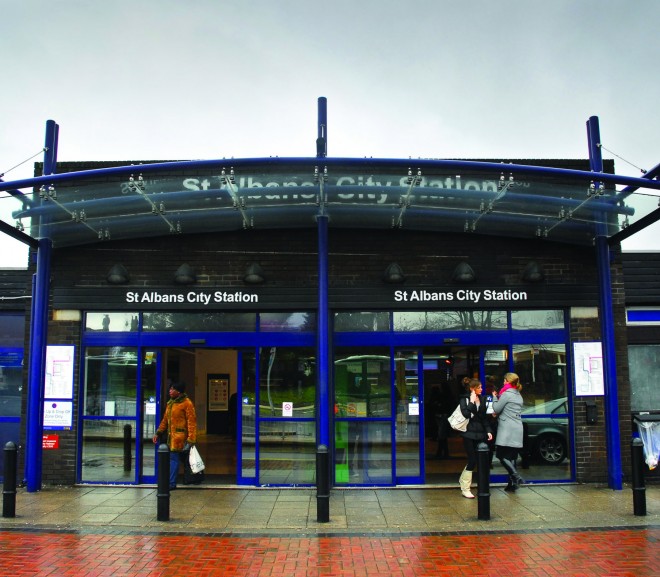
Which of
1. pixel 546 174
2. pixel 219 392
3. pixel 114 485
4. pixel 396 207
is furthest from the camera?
pixel 219 392

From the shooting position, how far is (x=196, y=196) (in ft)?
30.5

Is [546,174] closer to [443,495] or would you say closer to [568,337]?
[568,337]

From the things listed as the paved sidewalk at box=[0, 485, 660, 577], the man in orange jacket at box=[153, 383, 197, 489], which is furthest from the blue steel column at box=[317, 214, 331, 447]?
the man in orange jacket at box=[153, 383, 197, 489]

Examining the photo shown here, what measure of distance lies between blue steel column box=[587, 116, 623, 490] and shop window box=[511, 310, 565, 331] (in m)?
0.67

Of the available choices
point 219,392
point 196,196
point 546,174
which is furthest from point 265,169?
point 219,392

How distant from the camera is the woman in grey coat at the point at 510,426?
32.0 feet

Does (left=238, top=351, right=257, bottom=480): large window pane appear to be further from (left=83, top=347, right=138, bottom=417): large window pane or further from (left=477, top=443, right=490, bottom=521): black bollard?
(left=477, top=443, right=490, bottom=521): black bollard

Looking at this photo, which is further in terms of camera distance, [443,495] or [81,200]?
[443,495]

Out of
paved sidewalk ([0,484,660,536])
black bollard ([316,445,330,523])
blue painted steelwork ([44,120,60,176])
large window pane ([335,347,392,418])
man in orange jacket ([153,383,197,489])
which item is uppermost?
blue painted steelwork ([44,120,60,176])

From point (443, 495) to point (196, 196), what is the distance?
555 cm

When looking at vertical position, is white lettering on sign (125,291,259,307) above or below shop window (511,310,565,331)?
above

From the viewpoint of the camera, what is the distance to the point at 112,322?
10898 millimetres

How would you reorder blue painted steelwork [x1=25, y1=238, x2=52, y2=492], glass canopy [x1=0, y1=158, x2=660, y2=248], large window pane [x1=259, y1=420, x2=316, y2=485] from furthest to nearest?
large window pane [x1=259, y1=420, x2=316, y2=485] → blue painted steelwork [x1=25, y1=238, x2=52, y2=492] → glass canopy [x1=0, y1=158, x2=660, y2=248]

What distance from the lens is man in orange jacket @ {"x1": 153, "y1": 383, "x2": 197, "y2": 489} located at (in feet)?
32.6
